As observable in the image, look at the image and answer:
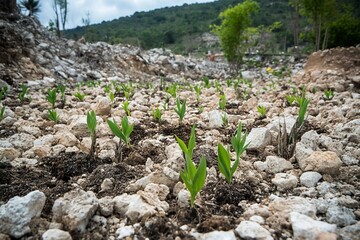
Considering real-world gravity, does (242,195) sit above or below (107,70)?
below

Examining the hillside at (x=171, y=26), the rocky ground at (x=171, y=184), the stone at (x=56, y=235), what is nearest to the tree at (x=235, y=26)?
the rocky ground at (x=171, y=184)

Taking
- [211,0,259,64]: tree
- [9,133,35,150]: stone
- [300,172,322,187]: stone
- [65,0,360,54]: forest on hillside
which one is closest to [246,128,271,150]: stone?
[300,172,322,187]: stone

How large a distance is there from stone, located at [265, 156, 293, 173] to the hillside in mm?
39843

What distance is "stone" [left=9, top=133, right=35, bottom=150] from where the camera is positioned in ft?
6.31

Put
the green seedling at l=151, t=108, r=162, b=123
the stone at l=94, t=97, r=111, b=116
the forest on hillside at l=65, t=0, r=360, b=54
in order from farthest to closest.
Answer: the forest on hillside at l=65, t=0, r=360, b=54
the stone at l=94, t=97, r=111, b=116
the green seedling at l=151, t=108, r=162, b=123

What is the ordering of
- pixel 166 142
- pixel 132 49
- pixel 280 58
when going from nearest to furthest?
pixel 166 142 < pixel 132 49 < pixel 280 58

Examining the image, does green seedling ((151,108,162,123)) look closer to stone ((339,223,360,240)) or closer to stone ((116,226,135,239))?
stone ((116,226,135,239))

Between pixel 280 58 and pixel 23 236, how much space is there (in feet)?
90.0

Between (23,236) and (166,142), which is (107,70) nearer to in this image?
(166,142)

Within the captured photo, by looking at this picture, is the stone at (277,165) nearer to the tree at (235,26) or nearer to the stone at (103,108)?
the stone at (103,108)

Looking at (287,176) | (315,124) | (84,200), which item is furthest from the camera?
(315,124)

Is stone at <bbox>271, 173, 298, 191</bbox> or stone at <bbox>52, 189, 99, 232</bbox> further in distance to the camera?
stone at <bbox>271, 173, 298, 191</bbox>

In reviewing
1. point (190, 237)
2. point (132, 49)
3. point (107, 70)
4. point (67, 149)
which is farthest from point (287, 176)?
point (132, 49)

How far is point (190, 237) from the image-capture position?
3.33 feet
